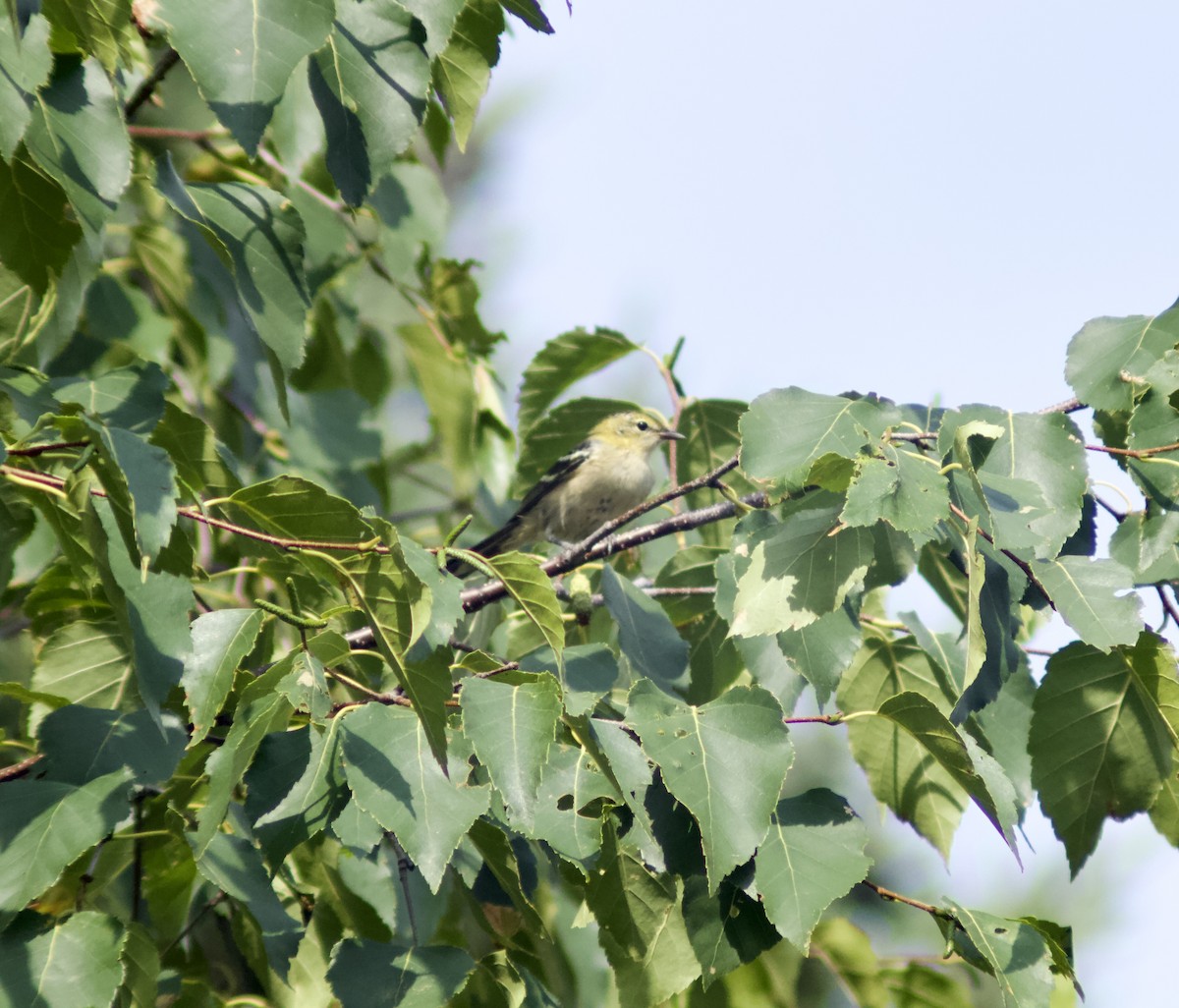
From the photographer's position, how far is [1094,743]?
2.50 meters

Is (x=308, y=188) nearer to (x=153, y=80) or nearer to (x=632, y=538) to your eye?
(x=153, y=80)

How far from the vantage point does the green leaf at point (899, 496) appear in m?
1.92

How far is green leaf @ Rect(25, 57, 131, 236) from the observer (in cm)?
210

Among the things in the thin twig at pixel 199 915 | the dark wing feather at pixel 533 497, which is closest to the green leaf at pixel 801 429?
the thin twig at pixel 199 915

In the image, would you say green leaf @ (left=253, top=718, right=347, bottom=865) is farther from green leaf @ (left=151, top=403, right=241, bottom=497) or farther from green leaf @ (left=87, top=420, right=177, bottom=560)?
green leaf @ (left=151, top=403, right=241, bottom=497)

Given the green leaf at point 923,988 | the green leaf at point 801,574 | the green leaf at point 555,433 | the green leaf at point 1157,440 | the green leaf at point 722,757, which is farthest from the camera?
the green leaf at point 555,433

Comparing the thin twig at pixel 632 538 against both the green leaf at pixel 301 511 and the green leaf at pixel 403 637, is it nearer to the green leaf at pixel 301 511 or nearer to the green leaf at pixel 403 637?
the green leaf at pixel 301 511

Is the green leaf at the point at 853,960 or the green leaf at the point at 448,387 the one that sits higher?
the green leaf at the point at 448,387

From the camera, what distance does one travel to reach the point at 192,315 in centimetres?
397

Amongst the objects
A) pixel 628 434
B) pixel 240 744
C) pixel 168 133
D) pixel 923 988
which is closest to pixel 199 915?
pixel 240 744

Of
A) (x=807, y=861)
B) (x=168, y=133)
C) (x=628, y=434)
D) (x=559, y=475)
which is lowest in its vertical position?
(x=559, y=475)

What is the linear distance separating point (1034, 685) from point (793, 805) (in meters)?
0.91

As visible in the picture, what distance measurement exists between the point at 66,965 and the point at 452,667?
77cm

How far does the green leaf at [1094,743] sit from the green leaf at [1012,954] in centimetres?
37
